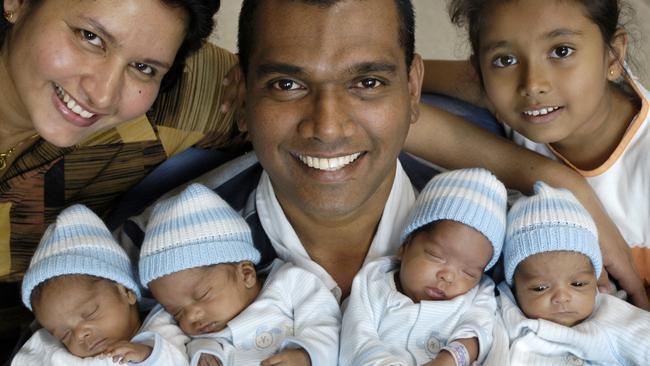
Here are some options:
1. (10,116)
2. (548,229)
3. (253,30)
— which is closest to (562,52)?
(548,229)

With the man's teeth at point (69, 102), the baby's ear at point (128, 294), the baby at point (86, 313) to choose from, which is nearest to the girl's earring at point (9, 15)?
the man's teeth at point (69, 102)

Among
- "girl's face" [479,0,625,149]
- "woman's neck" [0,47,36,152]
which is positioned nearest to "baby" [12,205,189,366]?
"woman's neck" [0,47,36,152]

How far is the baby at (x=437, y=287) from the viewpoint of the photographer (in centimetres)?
160

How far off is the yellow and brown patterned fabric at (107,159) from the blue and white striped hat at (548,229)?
0.76m

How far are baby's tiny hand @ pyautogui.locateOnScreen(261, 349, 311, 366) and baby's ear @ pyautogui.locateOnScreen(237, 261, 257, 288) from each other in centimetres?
19

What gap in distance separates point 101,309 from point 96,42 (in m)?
0.53

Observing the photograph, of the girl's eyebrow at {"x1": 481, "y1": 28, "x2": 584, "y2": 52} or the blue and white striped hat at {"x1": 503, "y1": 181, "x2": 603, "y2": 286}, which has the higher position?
the girl's eyebrow at {"x1": 481, "y1": 28, "x2": 584, "y2": 52}

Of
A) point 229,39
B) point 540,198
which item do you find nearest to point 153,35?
point 540,198

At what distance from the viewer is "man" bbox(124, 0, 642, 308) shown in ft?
5.02

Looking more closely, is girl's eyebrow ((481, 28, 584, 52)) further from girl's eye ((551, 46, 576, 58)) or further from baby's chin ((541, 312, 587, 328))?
baby's chin ((541, 312, 587, 328))

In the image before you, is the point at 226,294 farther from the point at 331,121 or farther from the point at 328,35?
the point at 328,35

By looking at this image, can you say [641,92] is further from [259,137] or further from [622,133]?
[259,137]

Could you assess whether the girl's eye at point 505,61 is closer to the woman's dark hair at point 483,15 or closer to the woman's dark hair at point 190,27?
the woman's dark hair at point 483,15

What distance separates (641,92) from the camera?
200 centimetres
